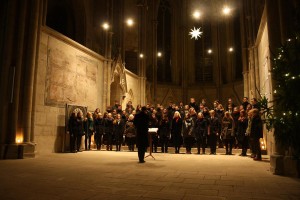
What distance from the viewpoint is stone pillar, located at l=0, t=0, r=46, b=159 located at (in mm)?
8766

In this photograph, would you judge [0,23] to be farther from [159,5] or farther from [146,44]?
[159,5]

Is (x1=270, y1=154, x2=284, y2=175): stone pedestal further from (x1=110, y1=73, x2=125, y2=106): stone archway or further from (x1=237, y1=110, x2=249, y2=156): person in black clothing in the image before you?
(x1=110, y1=73, x2=125, y2=106): stone archway

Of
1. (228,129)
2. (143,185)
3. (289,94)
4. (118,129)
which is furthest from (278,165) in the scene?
(118,129)

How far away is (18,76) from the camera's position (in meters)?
9.03

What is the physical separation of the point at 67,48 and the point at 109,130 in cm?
430

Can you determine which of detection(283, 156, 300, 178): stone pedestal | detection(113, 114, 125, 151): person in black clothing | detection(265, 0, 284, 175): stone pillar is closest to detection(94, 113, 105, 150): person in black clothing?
detection(113, 114, 125, 151): person in black clothing

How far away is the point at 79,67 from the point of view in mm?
12953

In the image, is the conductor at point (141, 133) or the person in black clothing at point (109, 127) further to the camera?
the person in black clothing at point (109, 127)

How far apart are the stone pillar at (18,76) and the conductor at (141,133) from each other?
158 inches

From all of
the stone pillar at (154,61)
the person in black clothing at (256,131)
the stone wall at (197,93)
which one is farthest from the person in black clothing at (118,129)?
the stone wall at (197,93)

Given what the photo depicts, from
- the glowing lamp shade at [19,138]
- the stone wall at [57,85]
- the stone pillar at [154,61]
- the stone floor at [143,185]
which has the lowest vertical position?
the stone floor at [143,185]

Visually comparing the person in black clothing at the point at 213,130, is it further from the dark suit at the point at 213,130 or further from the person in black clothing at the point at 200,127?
the person in black clothing at the point at 200,127

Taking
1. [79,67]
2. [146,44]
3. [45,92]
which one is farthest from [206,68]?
[45,92]

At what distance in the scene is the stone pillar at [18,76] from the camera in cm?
877
